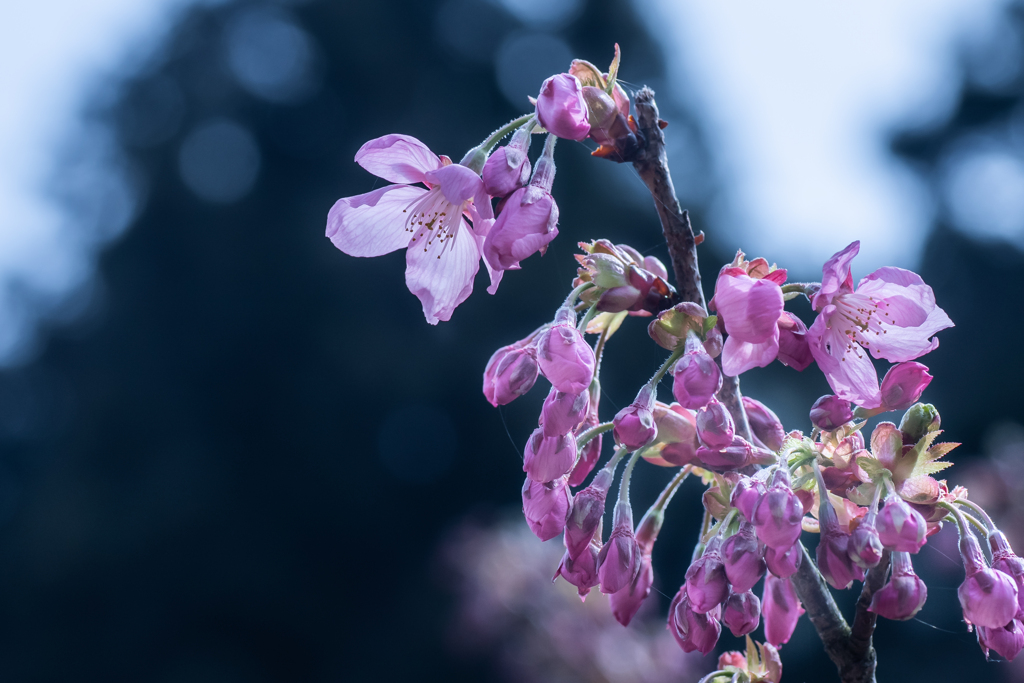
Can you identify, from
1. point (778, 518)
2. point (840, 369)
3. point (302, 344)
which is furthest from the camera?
point (302, 344)

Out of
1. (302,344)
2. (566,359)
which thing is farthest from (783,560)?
(302,344)

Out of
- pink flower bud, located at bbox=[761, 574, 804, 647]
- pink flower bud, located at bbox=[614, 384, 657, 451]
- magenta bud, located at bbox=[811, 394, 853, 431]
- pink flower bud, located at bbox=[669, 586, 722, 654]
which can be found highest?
magenta bud, located at bbox=[811, 394, 853, 431]

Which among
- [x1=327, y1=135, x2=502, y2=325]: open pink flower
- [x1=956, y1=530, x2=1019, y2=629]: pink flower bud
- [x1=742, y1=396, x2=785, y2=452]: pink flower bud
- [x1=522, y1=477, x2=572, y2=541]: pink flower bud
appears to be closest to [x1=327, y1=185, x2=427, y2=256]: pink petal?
[x1=327, y1=135, x2=502, y2=325]: open pink flower

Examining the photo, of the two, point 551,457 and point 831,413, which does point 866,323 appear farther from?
point 551,457

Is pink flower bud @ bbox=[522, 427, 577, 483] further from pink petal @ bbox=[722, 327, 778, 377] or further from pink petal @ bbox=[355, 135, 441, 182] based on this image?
pink petal @ bbox=[355, 135, 441, 182]

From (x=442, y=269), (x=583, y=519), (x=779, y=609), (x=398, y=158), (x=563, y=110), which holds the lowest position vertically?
(x=779, y=609)
